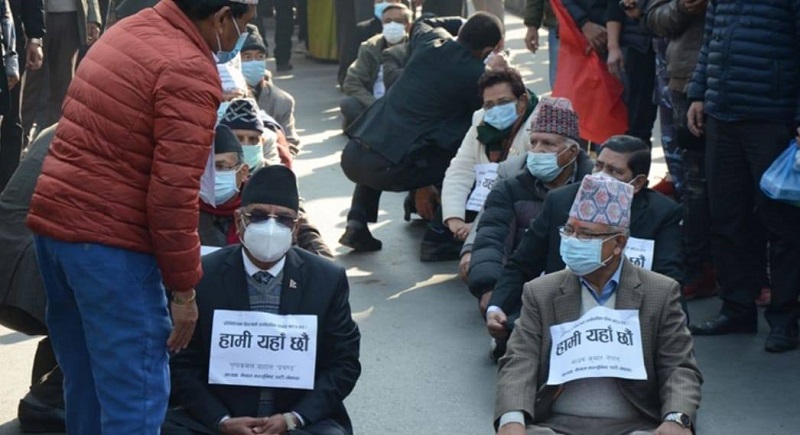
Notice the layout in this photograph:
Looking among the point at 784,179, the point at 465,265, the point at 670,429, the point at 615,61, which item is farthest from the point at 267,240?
the point at 615,61

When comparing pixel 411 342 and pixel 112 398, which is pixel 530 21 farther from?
pixel 112 398

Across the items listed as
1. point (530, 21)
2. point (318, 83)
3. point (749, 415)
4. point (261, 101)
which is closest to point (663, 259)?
point (749, 415)

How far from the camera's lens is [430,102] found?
9.88 metres

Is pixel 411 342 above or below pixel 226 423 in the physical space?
below

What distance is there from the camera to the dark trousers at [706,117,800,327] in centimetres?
758

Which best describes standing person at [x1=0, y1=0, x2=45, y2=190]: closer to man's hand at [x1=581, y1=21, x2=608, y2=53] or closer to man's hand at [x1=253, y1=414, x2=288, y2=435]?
man's hand at [x1=581, y1=21, x2=608, y2=53]

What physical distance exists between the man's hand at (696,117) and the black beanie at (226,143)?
7.48 ft

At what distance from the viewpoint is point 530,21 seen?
11648 millimetres

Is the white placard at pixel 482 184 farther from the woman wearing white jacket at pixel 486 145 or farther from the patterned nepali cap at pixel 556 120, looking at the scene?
the patterned nepali cap at pixel 556 120

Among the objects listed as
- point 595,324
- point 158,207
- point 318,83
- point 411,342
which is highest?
point 158,207

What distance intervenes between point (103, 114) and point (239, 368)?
4.41 feet

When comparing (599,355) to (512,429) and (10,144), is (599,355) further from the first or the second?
(10,144)

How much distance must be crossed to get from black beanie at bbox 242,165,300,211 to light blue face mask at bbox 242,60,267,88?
4.26 m

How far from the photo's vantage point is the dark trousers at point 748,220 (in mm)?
7582
